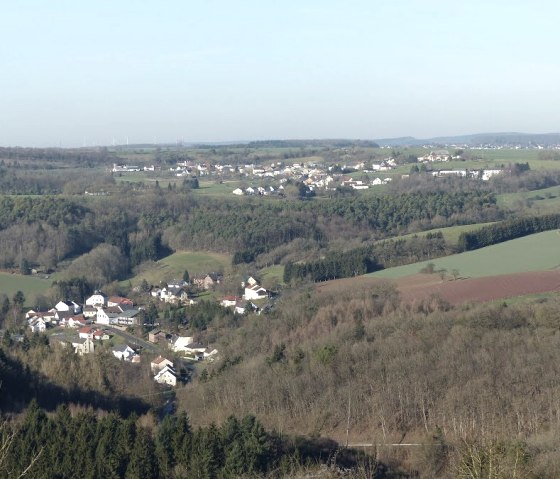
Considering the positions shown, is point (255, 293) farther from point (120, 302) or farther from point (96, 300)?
point (96, 300)

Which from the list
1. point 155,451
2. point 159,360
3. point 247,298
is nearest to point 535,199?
point 247,298

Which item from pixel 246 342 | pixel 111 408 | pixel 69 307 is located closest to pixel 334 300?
pixel 246 342

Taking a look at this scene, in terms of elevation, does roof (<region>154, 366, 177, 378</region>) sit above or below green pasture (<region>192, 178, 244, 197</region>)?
below

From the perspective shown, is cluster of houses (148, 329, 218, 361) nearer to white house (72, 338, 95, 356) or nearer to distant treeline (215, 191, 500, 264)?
white house (72, 338, 95, 356)

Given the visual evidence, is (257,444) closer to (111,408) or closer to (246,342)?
(111,408)

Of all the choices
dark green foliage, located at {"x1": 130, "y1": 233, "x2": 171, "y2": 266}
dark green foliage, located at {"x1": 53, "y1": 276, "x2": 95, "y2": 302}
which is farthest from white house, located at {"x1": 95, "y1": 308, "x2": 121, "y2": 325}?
dark green foliage, located at {"x1": 130, "y1": 233, "x2": 171, "y2": 266}

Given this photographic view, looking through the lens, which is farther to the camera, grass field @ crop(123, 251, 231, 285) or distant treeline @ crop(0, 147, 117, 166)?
distant treeline @ crop(0, 147, 117, 166)

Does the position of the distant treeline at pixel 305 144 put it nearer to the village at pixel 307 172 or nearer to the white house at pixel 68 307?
the village at pixel 307 172
